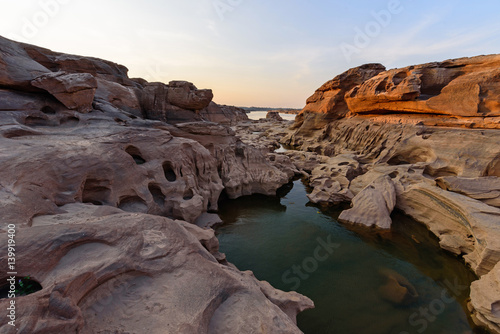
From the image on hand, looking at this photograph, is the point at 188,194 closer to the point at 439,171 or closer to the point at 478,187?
the point at 478,187

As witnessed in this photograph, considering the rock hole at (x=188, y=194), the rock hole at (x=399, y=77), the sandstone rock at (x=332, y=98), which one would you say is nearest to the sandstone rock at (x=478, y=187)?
the rock hole at (x=399, y=77)

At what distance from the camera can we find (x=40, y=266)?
2.85 metres

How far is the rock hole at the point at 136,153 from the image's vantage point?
8.50 metres

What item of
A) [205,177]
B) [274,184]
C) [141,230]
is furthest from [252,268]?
[274,184]

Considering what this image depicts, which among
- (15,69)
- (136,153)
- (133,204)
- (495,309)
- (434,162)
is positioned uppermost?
(15,69)

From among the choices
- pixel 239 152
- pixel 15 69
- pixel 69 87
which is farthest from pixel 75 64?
pixel 239 152

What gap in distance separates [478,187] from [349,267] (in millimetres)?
6706

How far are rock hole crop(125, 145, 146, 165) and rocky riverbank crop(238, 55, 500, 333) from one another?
915 centimetres

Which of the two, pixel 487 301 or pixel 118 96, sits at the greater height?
pixel 118 96

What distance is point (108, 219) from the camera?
3951 millimetres

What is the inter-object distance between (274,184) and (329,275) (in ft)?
22.1

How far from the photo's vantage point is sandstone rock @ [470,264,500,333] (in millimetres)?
4863

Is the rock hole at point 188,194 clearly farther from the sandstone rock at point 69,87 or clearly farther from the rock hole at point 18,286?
the rock hole at point 18,286

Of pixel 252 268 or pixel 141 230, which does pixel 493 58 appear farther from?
pixel 141 230
